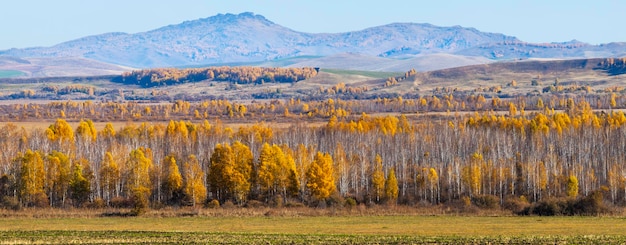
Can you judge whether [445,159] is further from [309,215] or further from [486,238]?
[486,238]

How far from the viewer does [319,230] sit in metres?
50.9

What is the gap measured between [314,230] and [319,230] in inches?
12.0

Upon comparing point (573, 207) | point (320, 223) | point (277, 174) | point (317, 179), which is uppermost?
point (277, 174)

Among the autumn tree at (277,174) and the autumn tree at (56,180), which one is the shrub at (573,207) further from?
the autumn tree at (56,180)

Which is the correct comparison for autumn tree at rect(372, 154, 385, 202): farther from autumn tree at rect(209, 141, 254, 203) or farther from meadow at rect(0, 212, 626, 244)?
meadow at rect(0, 212, 626, 244)

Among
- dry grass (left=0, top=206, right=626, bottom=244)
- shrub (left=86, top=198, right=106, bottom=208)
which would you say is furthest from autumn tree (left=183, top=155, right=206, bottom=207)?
shrub (left=86, top=198, right=106, bottom=208)

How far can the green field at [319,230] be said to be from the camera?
42.2m

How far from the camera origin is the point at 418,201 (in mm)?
73438

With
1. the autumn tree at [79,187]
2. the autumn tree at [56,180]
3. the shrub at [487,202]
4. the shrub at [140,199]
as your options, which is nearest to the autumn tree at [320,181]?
the shrub at [487,202]

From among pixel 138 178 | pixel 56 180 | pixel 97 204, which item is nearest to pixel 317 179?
pixel 138 178

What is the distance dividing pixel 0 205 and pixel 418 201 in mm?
35352

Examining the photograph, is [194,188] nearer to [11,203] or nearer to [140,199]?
[140,199]

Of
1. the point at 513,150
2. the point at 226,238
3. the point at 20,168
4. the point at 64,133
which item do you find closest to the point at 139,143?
the point at 64,133

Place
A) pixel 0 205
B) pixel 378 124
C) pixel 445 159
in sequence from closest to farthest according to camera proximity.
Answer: pixel 0 205, pixel 445 159, pixel 378 124
